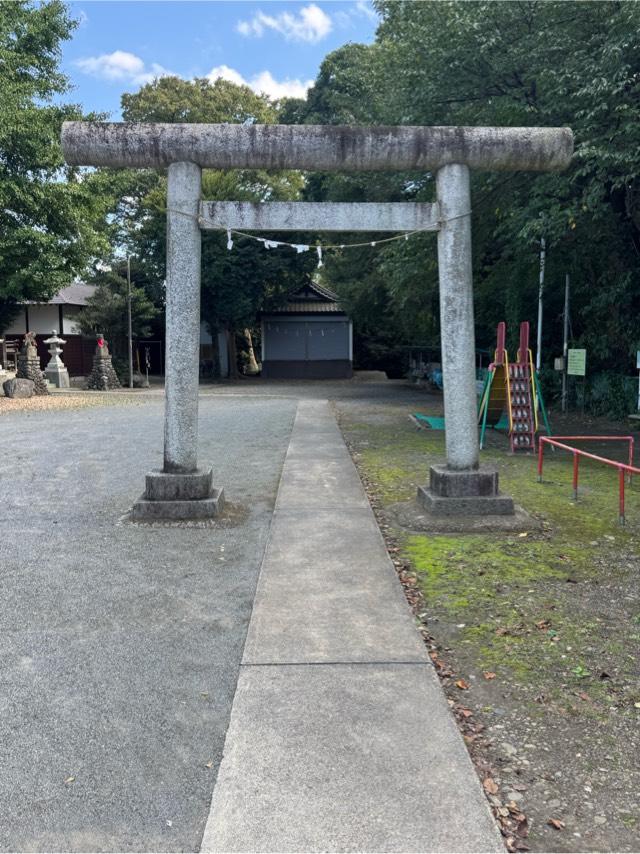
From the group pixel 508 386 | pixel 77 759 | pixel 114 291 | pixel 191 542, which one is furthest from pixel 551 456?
pixel 114 291

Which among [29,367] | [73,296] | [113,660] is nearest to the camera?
[113,660]

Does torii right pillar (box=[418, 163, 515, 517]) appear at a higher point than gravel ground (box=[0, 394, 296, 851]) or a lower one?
higher

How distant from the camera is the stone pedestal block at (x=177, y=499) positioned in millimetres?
6645

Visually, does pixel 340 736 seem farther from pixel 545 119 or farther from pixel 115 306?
pixel 115 306

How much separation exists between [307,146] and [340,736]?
17.9ft

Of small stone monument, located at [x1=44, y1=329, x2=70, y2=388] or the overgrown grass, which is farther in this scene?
small stone monument, located at [x1=44, y1=329, x2=70, y2=388]

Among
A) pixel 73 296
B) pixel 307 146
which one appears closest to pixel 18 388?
pixel 73 296

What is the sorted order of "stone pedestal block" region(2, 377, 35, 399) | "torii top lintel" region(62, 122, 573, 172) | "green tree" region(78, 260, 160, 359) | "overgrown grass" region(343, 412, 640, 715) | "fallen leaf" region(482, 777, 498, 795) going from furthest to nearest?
"green tree" region(78, 260, 160, 359) < "stone pedestal block" region(2, 377, 35, 399) < "torii top lintel" region(62, 122, 573, 172) < "overgrown grass" region(343, 412, 640, 715) < "fallen leaf" region(482, 777, 498, 795)

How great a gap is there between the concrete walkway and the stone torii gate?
2034mm

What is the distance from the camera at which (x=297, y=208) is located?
21.9 ft

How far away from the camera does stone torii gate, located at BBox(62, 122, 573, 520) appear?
654 centimetres

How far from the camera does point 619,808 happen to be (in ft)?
8.29

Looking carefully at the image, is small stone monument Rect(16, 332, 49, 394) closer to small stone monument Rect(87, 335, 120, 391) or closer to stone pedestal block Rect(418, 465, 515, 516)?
small stone monument Rect(87, 335, 120, 391)

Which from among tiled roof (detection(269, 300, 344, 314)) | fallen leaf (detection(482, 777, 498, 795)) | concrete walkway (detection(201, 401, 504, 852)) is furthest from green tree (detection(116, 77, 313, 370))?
fallen leaf (detection(482, 777, 498, 795))
